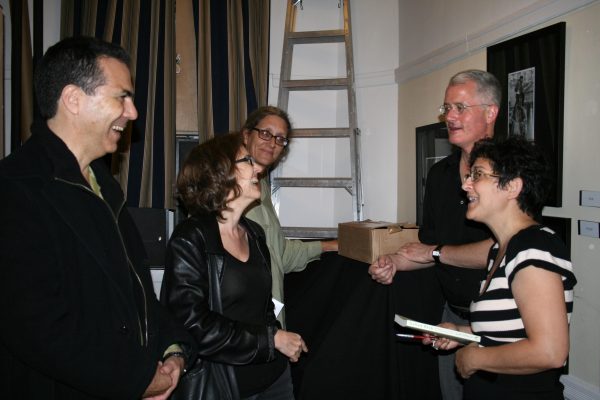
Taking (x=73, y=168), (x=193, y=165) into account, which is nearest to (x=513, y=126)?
(x=193, y=165)

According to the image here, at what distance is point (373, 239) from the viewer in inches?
83.4

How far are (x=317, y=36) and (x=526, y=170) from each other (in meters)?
2.61

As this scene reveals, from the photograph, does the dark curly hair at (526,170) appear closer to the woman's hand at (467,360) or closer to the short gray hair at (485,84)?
the woman's hand at (467,360)

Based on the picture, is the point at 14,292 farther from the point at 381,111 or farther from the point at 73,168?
the point at 381,111

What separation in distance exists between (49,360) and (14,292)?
16 centimetres

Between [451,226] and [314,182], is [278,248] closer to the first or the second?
[451,226]

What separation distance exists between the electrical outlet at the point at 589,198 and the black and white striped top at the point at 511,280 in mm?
938

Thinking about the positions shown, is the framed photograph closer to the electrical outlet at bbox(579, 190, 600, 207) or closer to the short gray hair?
the electrical outlet at bbox(579, 190, 600, 207)

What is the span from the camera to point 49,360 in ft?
2.99

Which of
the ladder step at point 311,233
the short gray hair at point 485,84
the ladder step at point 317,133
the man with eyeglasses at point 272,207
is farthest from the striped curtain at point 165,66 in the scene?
the short gray hair at point 485,84

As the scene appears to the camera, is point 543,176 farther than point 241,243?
No

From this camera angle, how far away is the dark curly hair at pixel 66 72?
3.61 feet

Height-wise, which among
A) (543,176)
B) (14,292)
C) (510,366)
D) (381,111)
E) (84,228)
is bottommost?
(510,366)

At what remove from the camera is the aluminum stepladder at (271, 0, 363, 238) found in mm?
3330
